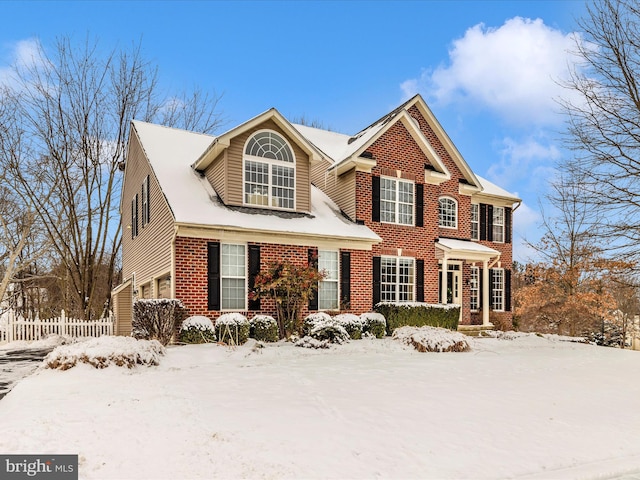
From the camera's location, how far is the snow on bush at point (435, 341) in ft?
43.3

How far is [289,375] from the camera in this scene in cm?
891

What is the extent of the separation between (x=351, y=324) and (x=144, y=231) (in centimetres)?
888

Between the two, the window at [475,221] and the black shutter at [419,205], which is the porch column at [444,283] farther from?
the window at [475,221]

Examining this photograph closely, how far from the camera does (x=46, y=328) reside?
59.6 ft

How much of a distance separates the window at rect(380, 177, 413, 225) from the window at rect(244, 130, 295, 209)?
4148 mm

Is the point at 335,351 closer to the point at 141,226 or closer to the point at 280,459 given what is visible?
the point at 280,459

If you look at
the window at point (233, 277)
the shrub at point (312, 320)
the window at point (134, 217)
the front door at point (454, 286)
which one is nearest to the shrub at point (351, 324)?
the shrub at point (312, 320)

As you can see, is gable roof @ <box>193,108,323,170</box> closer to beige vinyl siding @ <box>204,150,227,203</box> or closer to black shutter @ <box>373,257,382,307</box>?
beige vinyl siding @ <box>204,150,227,203</box>

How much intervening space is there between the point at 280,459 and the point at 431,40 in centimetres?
1373

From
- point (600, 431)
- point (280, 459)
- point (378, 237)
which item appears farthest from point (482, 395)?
point (378, 237)

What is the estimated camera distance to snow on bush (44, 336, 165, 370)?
9.06 metres

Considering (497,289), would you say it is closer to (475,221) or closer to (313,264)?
(475,221)

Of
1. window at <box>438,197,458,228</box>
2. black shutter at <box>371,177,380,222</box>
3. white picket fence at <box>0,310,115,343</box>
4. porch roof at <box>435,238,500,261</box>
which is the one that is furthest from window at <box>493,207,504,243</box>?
white picket fence at <box>0,310,115,343</box>

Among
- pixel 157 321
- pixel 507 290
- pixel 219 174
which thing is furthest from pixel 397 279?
pixel 157 321
